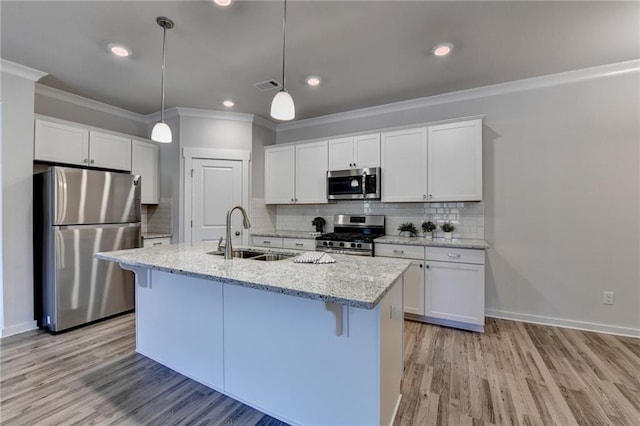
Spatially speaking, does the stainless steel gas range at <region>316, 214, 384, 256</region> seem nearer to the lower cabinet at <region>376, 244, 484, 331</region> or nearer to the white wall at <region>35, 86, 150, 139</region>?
the lower cabinet at <region>376, 244, 484, 331</region>

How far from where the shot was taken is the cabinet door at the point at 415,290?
3127 mm

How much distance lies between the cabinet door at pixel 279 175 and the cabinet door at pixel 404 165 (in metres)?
1.38

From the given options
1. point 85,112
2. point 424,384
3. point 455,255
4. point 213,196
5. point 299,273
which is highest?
point 85,112

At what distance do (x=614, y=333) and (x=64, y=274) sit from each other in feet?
18.1

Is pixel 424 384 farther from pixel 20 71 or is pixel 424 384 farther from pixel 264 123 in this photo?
pixel 20 71

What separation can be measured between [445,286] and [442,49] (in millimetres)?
2253

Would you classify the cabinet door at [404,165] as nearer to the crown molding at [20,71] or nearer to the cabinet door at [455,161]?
the cabinet door at [455,161]

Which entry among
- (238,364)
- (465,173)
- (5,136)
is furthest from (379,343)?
(5,136)

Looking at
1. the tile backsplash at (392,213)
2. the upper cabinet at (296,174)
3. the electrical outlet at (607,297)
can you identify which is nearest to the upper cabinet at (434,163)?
the tile backsplash at (392,213)

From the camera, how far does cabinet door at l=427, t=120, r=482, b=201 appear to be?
3.14 m

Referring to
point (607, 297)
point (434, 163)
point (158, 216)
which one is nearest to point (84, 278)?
point (158, 216)

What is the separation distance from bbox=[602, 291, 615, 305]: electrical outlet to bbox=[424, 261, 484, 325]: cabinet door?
123cm

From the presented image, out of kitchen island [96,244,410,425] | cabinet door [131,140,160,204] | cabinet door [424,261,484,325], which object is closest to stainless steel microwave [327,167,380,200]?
cabinet door [424,261,484,325]

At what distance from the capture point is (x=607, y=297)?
289 cm
